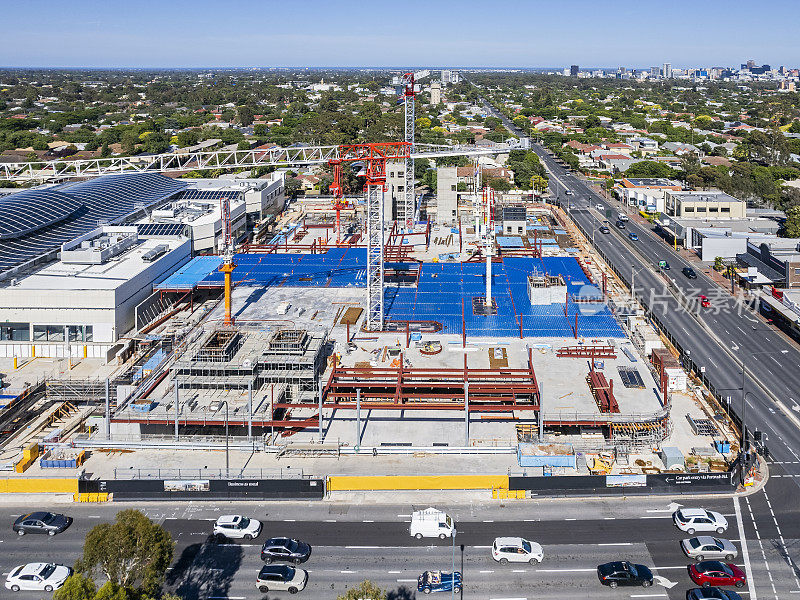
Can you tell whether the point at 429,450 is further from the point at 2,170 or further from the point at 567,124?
the point at 567,124

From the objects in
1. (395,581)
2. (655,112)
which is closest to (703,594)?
(395,581)

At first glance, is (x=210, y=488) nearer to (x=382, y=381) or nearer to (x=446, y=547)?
(x=446, y=547)

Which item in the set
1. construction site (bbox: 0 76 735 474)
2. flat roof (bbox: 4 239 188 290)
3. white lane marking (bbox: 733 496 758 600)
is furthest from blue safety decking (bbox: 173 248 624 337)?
white lane marking (bbox: 733 496 758 600)

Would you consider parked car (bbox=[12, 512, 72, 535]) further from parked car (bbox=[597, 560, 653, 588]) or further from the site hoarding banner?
parked car (bbox=[597, 560, 653, 588])

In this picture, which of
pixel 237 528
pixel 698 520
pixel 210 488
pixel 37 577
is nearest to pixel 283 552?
pixel 237 528

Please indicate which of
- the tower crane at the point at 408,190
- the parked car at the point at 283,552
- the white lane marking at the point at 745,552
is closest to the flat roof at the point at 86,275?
the parked car at the point at 283,552
